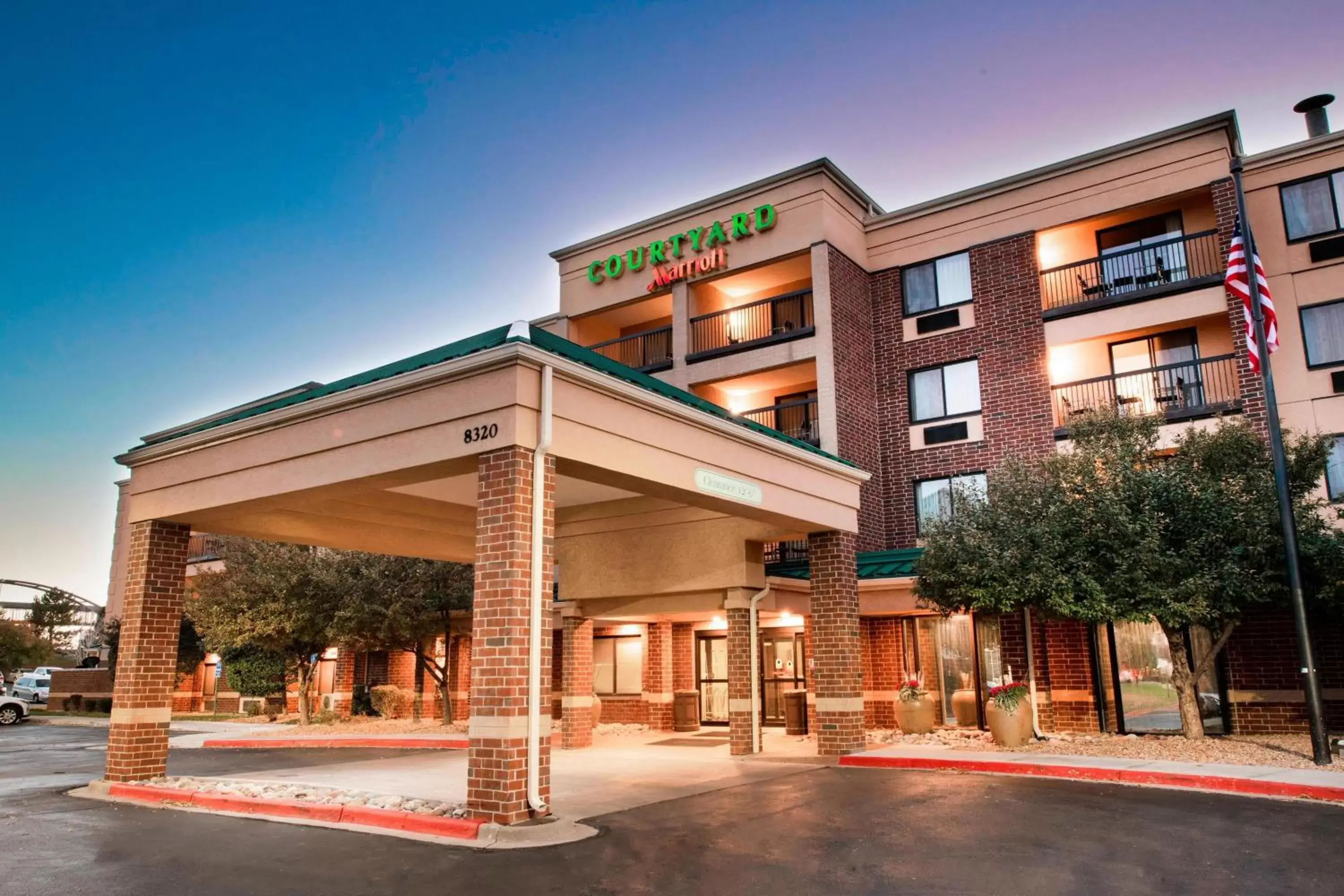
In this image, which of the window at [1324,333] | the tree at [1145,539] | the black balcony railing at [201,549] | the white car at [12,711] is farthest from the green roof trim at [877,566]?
the white car at [12,711]

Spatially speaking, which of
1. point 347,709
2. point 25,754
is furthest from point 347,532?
point 347,709

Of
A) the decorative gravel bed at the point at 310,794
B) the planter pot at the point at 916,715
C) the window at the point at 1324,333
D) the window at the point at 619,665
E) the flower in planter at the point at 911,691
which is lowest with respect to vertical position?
the decorative gravel bed at the point at 310,794

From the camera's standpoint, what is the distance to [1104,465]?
1739 centimetres

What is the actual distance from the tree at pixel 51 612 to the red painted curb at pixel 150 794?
5935 centimetres

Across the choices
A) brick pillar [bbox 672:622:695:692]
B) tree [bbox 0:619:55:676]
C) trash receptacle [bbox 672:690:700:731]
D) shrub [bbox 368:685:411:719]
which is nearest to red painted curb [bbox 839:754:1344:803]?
trash receptacle [bbox 672:690:700:731]

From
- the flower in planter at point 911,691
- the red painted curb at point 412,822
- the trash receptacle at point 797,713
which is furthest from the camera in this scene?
the trash receptacle at point 797,713

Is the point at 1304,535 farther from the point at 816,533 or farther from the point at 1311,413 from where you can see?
the point at 816,533

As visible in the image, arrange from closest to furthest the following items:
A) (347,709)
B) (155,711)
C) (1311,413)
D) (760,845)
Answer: (760,845) → (155,711) → (1311,413) → (347,709)

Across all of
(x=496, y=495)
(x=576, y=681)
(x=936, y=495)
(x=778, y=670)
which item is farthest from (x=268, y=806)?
(x=936, y=495)

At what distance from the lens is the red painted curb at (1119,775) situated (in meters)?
11.8

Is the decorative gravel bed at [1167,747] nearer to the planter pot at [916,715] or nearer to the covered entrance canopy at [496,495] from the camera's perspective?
the planter pot at [916,715]

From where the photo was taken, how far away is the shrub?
1140 inches

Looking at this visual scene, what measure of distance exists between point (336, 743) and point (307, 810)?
39.6 ft

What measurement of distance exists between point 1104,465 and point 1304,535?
330 cm
